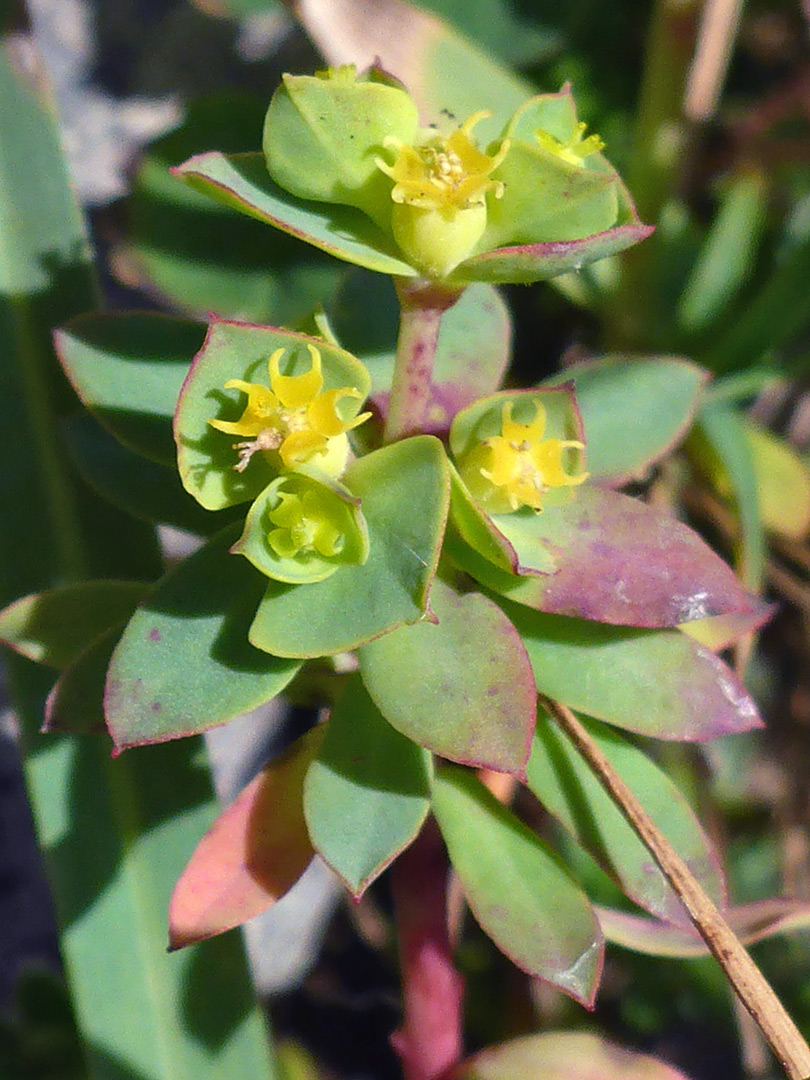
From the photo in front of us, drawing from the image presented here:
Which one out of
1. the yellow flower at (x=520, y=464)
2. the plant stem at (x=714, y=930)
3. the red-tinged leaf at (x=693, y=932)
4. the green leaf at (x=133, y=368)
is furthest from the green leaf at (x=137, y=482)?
the red-tinged leaf at (x=693, y=932)

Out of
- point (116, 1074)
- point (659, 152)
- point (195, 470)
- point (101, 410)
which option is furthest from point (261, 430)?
point (659, 152)

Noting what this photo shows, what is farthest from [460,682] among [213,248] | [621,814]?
[213,248]

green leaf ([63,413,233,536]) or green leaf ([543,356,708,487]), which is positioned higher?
green leaf ([543,356,708,487])

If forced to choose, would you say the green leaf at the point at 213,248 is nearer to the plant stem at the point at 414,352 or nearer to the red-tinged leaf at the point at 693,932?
the plant stem at the point at 414,352

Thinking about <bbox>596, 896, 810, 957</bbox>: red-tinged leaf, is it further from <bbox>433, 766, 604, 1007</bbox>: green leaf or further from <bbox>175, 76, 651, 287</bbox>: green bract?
<bbox>175, 76, 651, 287</bbox>: green bract

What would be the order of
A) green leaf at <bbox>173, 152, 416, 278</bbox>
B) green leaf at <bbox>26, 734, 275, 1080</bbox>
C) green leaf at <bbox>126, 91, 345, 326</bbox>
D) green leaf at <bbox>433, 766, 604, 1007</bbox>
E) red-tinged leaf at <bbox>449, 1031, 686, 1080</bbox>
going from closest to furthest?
green leaf at <bbox>173, 152, 416, 278</bbox> < green leaf at <bbox>433, 766, 604, 1007</bbox> < red-tinged leaf at <bbox>449, 1031, 686, 1080</bbox> < green leaf at <bbox>26, 734, 275, 1080</bbox> < green leaf at <bbox>126, 91, 345, 326</bbox>

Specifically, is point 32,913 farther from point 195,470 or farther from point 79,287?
point 195,470

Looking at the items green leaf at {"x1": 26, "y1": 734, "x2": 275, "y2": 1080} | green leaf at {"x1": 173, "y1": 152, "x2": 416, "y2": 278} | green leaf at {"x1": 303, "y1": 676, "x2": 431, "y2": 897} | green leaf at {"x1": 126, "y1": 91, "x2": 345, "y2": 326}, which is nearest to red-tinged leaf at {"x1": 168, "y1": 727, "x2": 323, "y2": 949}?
green leaf at {"x1": 303, "y1": 676, "x2": 431, "y2": 897}
